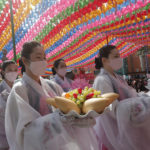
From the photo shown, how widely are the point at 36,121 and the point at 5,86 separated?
6.60 ft

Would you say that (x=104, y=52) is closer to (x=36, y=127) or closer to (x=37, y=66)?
(x=37, y=66)

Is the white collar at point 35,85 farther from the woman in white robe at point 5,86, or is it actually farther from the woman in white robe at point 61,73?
the woman in white robe at point 61,73

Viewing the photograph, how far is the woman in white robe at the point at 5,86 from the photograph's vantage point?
3.14 meters

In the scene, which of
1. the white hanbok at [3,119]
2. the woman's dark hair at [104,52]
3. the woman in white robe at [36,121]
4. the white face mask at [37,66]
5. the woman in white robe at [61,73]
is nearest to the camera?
the woman in white robe at [36,121]

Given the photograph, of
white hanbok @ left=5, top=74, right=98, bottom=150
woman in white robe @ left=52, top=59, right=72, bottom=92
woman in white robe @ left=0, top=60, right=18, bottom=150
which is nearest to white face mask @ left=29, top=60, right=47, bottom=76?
white hanbok @ left=5, top=74, right=98, bottom=150

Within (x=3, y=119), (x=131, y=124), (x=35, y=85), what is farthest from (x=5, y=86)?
(x=131, y=124)

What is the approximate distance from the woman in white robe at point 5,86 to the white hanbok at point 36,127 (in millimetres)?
1377

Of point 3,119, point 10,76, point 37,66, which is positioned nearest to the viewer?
point 37,66

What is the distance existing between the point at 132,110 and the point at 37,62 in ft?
3.29

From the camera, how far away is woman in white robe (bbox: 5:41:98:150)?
1.64m

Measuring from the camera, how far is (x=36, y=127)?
1.67 meters

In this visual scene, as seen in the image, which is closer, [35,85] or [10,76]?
[35,85]

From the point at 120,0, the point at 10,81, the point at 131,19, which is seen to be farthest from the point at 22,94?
the point at 131,19

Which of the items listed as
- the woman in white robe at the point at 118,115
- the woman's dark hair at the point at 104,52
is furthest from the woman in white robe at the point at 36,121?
the woman's dark hair at the point at 104,52
